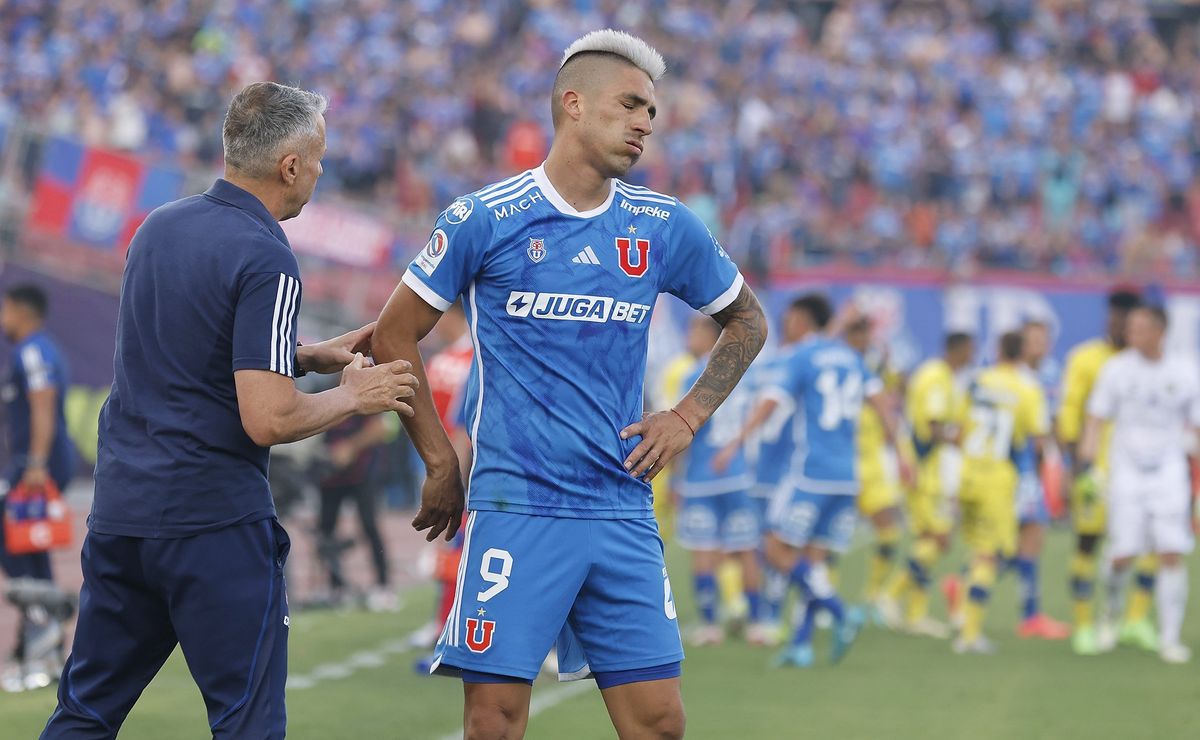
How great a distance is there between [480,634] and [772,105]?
87.9ft

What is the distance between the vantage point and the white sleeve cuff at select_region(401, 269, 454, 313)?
5195mm

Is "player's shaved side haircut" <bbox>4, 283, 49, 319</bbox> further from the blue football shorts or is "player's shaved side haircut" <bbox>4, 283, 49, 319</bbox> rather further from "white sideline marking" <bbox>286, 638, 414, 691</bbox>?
the blue football shorts

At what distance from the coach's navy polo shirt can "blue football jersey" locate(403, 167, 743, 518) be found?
53cm

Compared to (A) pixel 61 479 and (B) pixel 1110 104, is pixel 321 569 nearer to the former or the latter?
(A) pixel 61 479

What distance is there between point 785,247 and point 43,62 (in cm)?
1335

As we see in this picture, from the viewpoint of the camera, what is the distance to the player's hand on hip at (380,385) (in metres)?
5.01

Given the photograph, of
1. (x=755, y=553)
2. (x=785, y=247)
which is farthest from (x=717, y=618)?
(x=785, y=247)

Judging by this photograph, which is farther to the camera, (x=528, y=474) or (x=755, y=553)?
(x=755, y=553)

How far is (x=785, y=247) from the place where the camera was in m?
25.5

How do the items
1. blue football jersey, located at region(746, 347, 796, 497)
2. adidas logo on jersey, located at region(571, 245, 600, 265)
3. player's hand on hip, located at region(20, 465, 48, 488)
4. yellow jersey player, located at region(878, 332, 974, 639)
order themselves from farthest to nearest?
1. yellow jersey player, located at region(878, 332, 974, 639)
2. blue football jersey, located at region(746, 347, 796, 497)
3. player's hand on hip, located at region(20, 465, 48, 488)
4. adidas logo on jersey, located at region(571, 245, 600, 265)

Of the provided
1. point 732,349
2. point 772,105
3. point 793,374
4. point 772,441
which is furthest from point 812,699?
point 772,105

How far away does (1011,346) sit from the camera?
1289 centimetres

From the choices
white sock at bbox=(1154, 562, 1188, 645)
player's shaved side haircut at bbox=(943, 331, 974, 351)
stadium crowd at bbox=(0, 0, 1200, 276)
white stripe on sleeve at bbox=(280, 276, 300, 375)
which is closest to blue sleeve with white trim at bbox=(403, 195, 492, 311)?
white stripe on sleeve at bbox=(280, 276, 300, 375)

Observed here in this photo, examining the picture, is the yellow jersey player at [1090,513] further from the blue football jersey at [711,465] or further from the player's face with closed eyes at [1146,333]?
the blue football jersey at [711,465]
